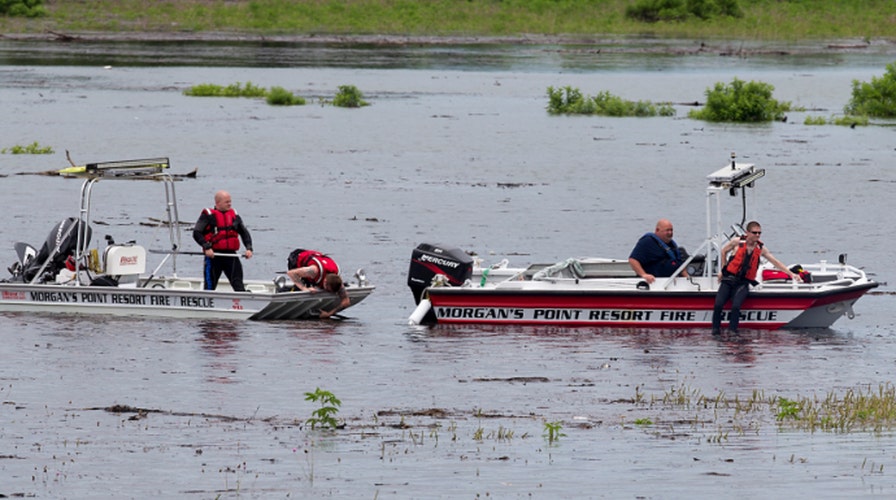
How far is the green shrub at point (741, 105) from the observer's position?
5131 cm

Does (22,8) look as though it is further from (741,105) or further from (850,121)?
(850,121)

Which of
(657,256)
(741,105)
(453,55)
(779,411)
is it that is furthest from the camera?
(453,55)

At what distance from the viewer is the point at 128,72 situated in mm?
69062

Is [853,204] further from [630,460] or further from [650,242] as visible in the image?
[630,460]

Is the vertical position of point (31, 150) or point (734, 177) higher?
point (734, 177)

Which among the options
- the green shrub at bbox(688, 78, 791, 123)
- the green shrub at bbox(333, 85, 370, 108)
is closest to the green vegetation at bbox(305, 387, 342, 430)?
the green shrub at bbox(688, 78, 791, 123)

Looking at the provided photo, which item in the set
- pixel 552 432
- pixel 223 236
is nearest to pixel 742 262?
pixel 552 432

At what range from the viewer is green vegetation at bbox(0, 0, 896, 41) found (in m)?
93.6

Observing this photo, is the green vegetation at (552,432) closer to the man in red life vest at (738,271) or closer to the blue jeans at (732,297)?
the man in red life vest at (738,271)

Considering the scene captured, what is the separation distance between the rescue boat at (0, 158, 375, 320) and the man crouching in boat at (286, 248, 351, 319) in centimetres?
11

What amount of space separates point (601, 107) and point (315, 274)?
34.5m

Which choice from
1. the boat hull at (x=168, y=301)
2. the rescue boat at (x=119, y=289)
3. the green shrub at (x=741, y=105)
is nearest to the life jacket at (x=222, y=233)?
the rescue boat at (x=119, y=289)

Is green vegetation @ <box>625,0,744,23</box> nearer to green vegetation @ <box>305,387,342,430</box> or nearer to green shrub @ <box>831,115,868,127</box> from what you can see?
green shrub @ <box>831,115,868,127</box>

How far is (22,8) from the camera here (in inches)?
3688
